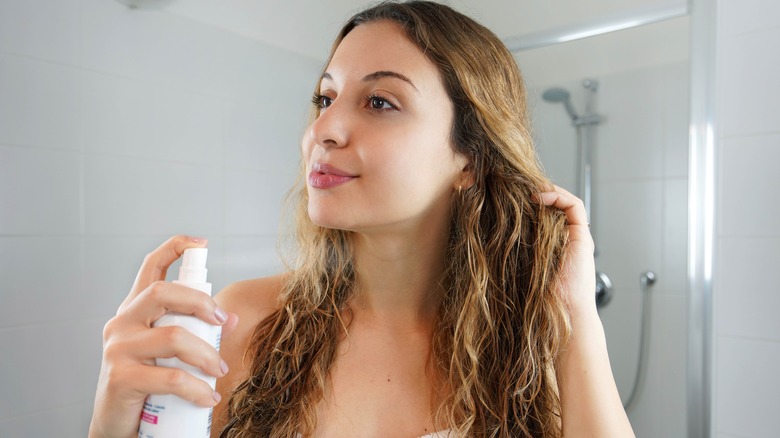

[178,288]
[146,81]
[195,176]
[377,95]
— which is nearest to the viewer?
[178,288]

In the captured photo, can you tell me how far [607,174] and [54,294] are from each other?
4.09ft

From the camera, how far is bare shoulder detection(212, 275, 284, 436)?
36.0 inches

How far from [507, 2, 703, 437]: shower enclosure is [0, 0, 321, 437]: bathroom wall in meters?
0.88

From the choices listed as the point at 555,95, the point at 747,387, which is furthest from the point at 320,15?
the point at 747,387

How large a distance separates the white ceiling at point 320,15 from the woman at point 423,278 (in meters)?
0.58

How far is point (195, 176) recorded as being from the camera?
1.35m

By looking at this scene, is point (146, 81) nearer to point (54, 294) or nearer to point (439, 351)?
point (54, 294)

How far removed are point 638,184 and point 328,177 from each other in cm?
83

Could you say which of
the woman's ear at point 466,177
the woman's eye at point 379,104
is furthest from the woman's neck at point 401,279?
the woman's eye at point 379,104

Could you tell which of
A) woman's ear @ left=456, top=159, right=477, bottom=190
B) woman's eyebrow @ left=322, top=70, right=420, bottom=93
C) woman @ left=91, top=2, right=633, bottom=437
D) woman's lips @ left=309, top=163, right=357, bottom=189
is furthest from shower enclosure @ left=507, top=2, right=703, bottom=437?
woman's lips @ left=309, top=163, right=357, bottom=189

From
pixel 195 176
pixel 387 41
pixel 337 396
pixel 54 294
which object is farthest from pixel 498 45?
pixel 54 294

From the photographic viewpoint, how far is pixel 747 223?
1249 millimetres

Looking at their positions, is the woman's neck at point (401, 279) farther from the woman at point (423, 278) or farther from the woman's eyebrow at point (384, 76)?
the woman's eyebrow at point (384, 76)

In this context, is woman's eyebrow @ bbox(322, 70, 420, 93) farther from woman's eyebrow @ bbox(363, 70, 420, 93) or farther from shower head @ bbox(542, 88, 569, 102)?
shower head @ bbox(542, 88, 569, 102)
